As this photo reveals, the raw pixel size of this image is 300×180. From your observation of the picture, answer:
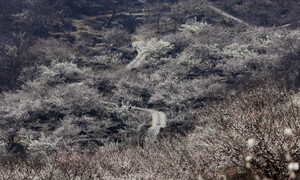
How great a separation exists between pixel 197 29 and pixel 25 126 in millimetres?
41024


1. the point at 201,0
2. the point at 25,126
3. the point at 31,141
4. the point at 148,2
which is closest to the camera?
the point at 31,141

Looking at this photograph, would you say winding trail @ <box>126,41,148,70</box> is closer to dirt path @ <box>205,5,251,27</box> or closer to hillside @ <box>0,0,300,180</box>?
hillside @ <box>0,0,300,180</box>

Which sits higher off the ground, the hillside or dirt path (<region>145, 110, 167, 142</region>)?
the hillside

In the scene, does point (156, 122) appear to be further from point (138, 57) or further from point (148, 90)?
point (138, 57)

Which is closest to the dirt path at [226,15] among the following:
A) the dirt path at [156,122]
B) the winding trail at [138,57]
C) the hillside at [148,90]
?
the hillside at [148,90]

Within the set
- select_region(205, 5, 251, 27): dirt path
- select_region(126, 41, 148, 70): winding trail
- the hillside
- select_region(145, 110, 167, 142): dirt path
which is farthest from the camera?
select_region(205, 5, 251, 27): dirt path

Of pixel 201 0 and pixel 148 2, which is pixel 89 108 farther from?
pixel 148 2

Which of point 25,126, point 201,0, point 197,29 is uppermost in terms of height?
point 201,0

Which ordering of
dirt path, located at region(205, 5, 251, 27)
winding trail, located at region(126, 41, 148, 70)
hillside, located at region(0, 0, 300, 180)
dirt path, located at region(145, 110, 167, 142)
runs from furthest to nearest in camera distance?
dirt path, located at region(205, 5, 251, 27) < winding trail, located at region(126, 41, 148, 70) < dirt path, located at region(145, 110, 167, 142) < hillside, located at region(0, 0, 300, 180)

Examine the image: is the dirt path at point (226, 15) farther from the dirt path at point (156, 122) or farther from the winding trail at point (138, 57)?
the dirt path at point (156, 122)

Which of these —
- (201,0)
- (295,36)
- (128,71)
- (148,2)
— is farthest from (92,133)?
(148,2)

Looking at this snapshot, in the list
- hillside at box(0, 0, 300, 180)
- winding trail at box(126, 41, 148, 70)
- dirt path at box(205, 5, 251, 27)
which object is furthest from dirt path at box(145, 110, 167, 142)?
dirt path at box(205, 5, 251, 27)

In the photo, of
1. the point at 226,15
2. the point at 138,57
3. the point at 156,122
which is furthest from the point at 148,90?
the point at 226,15

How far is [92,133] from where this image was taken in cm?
2892
